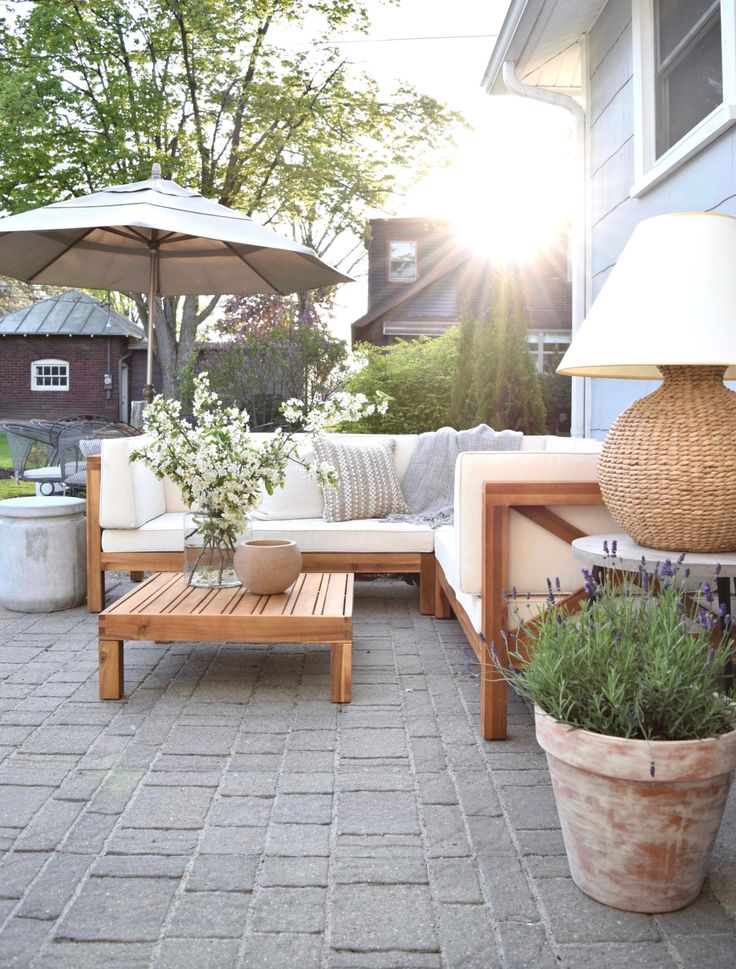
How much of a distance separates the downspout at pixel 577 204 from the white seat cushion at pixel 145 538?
2686mm

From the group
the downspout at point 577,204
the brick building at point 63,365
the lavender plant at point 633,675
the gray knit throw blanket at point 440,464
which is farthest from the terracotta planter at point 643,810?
the brick building at point 63,365

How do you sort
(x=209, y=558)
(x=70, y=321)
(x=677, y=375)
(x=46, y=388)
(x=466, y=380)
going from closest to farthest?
(x=677, y=375) → (x=209, y=558) → (x=466, y=380) → (x=70, y=321) → (x=46, y=388)

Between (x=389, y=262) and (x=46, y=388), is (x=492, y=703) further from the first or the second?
(x=46, y=388)

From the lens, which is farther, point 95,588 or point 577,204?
point 577,204

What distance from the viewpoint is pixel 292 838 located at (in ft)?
6.88

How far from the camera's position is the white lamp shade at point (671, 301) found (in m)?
2.21

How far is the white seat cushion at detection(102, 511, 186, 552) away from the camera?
4.33 m

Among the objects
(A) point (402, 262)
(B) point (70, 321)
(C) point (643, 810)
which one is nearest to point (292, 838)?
(C) point (643, 810)

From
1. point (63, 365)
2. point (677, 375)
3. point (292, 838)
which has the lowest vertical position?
point (292, 838)

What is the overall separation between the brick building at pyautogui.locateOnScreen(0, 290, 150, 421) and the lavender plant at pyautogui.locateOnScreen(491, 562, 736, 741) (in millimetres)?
19649

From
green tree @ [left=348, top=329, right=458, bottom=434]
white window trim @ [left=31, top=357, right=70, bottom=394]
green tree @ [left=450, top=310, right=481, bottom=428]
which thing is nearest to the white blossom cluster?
green tree @ [left=450, top=310, right=481, bottom=428]

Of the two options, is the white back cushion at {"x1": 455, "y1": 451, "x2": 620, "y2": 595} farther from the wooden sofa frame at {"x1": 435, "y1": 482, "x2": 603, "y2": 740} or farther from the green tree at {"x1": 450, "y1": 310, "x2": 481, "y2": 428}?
the green tree at {"x1": 450, "y1": 310, "x2": 481, "y2": 428}

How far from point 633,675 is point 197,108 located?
1151cm

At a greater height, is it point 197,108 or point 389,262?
point 197,108
